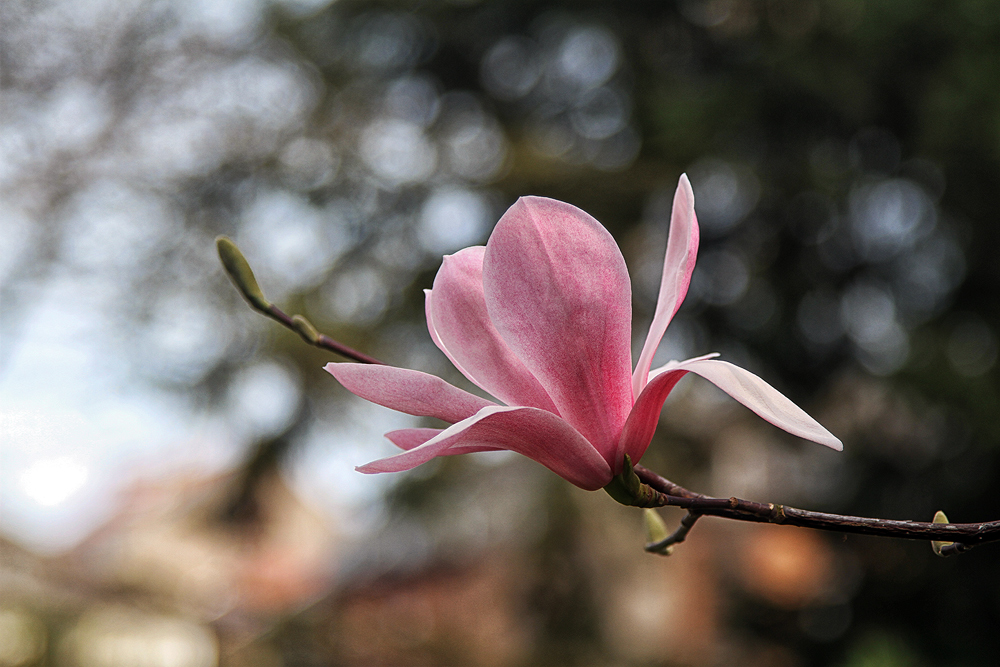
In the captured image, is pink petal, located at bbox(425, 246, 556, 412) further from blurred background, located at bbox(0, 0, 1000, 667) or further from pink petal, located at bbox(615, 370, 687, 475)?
blurred background, located at bbox(0, 0, 1000, 667)

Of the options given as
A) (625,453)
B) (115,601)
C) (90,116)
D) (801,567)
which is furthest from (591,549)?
(90,116)

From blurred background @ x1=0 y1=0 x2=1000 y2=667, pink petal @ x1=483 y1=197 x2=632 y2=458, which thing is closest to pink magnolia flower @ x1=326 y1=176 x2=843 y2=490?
pink petal @ x1=483 y1=197 x2=632 y2=458

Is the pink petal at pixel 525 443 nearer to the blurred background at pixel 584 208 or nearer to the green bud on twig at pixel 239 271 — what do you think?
the green bud on twig at pixel 239 271

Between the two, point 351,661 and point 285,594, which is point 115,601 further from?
point 285,594

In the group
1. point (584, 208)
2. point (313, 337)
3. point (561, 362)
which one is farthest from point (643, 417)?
point (584, 208)

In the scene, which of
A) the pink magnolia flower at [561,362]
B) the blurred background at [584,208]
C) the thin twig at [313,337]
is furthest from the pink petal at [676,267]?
the blurred background at [584,208]

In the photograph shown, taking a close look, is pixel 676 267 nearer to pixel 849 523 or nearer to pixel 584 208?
pixel 849 523
